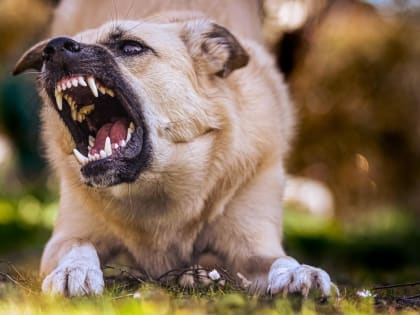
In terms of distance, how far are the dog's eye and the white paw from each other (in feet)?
3.12

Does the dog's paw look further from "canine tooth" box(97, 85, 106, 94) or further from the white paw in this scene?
"canine tooth" box(97, 85, 106, 94)

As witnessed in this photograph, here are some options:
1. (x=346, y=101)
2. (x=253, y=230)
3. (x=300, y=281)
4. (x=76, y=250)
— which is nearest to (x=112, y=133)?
(x=76, y=250)

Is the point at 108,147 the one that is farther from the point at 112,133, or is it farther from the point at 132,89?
the point at 132,89

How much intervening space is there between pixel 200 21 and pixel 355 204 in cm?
609

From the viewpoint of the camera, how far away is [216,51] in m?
4.19

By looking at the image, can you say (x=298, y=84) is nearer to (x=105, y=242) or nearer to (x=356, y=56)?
(x=356, y=56)

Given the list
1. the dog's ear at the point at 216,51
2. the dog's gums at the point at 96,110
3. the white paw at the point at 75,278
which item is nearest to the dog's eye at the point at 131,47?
the dog's gums at the point at 96,110

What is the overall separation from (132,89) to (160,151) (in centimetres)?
31

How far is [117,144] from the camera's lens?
3756 millimetres

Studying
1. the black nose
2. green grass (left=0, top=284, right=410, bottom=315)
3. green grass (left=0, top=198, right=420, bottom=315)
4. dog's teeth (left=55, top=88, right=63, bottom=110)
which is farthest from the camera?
dog's teeth (left=55, top=88, right=63, bottom=110)

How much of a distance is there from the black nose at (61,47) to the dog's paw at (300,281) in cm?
129

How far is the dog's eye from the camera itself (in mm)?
3924

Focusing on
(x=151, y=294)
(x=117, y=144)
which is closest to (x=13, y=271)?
(x=117, y=144)

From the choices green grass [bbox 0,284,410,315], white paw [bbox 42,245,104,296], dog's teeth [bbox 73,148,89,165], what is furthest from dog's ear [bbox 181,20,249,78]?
green grass [bbox 0,284,410,315]
